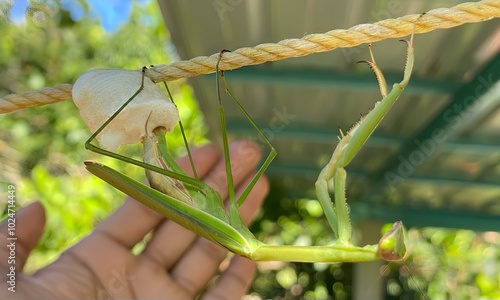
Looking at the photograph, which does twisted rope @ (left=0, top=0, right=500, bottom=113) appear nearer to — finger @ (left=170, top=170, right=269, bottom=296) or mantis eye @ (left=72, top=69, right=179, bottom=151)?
mantis eye @ (left=72, top=69, right=179, bottom=151)

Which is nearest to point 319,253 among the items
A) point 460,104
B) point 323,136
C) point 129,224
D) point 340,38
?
point 340,38

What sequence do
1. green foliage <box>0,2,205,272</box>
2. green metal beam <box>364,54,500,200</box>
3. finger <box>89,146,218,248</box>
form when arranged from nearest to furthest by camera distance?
finger <box>89,146,218,248</box>
green metal beam <box>364,54,500,200</box>
green foliage <box>0,2,205,272</box>

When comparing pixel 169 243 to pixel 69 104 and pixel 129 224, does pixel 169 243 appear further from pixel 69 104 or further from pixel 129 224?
pixel 69 104

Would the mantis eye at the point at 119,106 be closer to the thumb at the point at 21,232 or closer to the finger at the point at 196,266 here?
the thumb at the point at 21,232

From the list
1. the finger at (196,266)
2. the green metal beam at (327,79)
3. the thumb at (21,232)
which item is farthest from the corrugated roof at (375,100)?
the thumb at (21,232)

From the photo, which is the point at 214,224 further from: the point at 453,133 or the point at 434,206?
the point at 434,206

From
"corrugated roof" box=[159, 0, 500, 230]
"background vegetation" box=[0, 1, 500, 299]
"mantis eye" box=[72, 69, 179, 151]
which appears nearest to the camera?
"mantis eye" box=[72, 69, 179, 151]

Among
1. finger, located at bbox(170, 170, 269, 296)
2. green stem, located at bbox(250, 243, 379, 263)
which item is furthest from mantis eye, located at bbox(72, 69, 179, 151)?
finger, located at bbox(170, 170, 269, 296)

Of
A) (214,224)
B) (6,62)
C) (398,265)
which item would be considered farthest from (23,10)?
(398,265)
